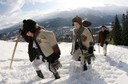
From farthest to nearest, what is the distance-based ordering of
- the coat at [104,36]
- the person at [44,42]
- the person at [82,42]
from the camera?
the coat at [104,36] < the person at [82,42] < the person at [44,42]

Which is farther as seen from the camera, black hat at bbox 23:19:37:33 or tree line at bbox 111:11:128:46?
tree line at bbox 111:11:128:46

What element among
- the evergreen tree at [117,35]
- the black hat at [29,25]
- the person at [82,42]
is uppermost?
the black hat at [29,25]

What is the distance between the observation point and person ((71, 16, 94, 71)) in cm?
953

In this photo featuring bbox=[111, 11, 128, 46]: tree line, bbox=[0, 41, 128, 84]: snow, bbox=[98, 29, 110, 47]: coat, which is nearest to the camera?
bbox=[0, 41, 128, 84]: snow

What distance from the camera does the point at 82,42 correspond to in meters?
9.68

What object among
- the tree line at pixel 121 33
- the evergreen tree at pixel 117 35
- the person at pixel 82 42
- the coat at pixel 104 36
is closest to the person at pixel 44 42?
the person at pixel 82 42

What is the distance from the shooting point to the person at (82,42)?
9.53 m

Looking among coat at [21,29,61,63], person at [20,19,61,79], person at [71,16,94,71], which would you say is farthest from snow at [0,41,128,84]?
coat at [21,29,61,63]

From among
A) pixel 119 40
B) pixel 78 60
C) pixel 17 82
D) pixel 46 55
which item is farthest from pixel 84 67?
pixel 119 40

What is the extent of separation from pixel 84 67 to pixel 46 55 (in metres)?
1.74

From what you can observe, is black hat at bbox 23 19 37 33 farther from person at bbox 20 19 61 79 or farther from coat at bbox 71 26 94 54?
coat at bbox 71 26 94 54

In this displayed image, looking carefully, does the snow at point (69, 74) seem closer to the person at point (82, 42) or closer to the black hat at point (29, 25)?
the person at point (82, 42)

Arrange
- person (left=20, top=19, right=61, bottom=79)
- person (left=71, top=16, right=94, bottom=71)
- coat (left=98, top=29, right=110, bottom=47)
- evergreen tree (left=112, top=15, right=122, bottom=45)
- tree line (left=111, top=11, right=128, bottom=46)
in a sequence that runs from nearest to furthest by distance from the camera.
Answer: person (left=20, top=19, right=61, bottom=79) < person (left=71, top=16, right=94, bottom=71) < coat (left=98, top=29, right=110, bottom=47) < tree line (left=111, top=11, right=128, bottom=46) < evergreen tree (left=112, top=15, right=122, bottom=45)

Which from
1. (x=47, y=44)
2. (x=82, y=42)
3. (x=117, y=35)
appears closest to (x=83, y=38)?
(x=82, y=42)
